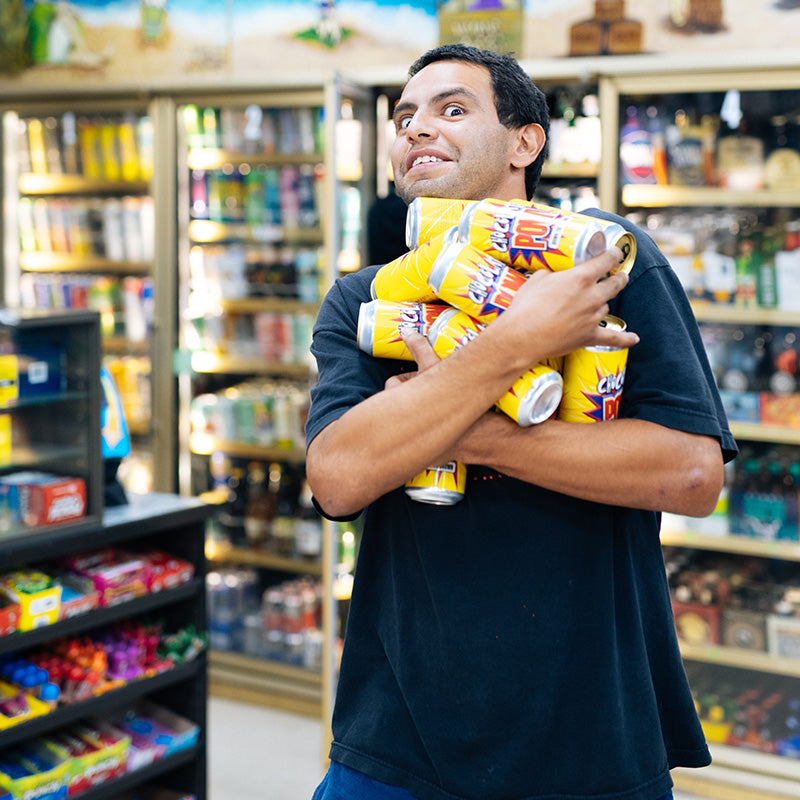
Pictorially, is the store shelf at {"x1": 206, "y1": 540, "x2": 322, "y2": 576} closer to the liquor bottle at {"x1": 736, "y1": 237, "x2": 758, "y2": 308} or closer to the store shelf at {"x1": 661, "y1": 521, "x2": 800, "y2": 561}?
the store shelf at {"x1": 661, "y1": 521, "x2": 800, "y2": 561}

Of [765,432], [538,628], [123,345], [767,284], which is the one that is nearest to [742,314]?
[767,284]

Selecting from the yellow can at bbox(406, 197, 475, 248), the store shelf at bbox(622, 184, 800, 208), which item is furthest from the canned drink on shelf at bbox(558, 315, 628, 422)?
the store shelf at bbox(622, 184, 800, 208)

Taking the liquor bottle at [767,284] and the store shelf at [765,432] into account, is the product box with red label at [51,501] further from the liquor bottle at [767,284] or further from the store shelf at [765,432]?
the liquor bottle at [767,284]

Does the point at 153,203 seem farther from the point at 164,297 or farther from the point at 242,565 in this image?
the point at 242,565

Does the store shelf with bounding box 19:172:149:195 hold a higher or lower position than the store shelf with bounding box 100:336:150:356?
higher

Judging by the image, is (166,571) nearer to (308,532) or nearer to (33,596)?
(33,596)

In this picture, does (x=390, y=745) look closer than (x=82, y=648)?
Yes

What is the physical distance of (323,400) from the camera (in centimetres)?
124

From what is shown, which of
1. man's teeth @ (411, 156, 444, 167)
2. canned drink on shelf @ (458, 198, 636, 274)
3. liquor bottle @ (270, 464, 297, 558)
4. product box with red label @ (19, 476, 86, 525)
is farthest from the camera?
liquor bottle @ (270, 464, 297, 558)

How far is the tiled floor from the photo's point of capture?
339 cm

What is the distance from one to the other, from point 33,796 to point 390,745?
1.48 metres

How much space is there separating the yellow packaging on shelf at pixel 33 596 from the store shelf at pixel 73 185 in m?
2.70

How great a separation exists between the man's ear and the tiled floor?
2.63 meters

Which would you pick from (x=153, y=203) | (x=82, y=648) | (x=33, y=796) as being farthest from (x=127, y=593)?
(x=153, y=203)
